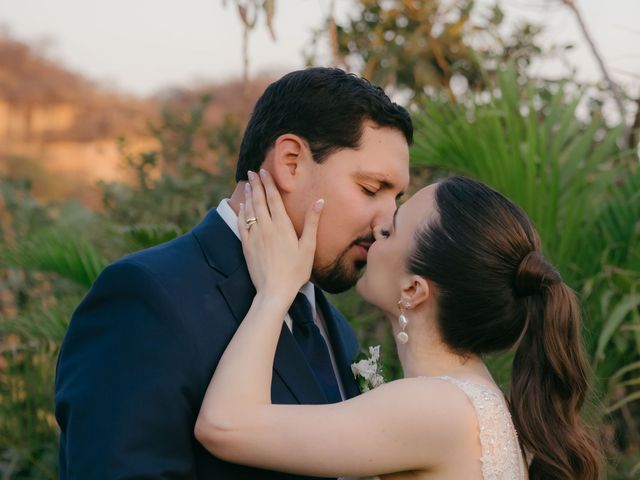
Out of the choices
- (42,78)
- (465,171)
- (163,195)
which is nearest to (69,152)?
(42,78)

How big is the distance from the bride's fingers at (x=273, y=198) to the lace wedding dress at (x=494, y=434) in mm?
621

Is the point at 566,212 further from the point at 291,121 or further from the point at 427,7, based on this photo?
the point at 427,7

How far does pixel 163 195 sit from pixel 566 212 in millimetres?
2962

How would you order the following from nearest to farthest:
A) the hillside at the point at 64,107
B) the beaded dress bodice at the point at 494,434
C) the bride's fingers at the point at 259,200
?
the beaded dress bodice at the point at 494,434
the bride's fingers at the point at 259,200
the hillside at the point at 64,107

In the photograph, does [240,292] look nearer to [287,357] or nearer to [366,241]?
[287,357]

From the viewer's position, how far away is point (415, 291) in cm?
254

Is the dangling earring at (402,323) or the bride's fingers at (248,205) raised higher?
the bride's fingers at (248,205)

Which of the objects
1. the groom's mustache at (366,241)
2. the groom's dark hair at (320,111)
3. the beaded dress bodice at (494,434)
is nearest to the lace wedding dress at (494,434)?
the beaded dress bodice at (494,434)

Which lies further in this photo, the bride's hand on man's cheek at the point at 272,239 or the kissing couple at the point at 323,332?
the bride's hand on man's cheek at the point at 272,239

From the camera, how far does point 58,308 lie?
4.64m

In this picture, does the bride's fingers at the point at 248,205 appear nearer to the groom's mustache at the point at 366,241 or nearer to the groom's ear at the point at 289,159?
the groom's ear at the point at 289,159

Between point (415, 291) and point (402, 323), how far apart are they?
10 cm

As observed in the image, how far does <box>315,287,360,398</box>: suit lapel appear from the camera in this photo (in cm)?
284

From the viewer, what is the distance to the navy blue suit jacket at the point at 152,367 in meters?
2.13
